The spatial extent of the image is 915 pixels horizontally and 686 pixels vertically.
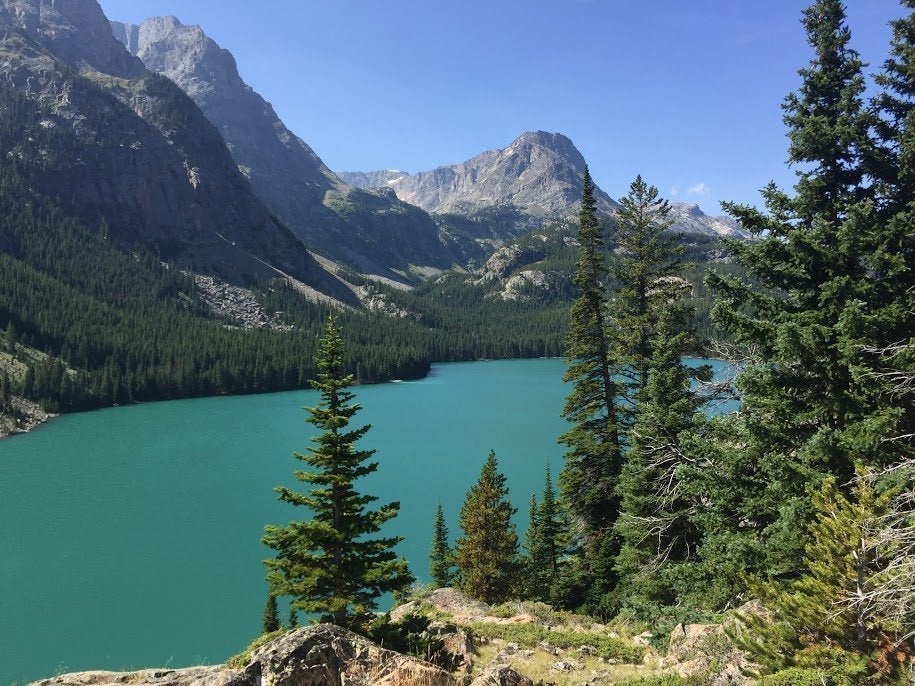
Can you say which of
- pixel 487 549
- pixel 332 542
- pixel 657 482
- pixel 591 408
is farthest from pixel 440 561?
pixel 332 542

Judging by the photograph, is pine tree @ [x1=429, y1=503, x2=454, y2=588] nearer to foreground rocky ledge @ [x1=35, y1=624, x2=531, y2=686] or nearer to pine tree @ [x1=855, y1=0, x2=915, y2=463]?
foreground rocky ledge @ [x1=35, y1=624, x2=531, y2=686]

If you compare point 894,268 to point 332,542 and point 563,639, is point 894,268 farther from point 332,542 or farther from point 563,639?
point 332,542

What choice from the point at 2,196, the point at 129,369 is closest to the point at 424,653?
the point at 129,369

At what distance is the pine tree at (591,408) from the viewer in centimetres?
2262

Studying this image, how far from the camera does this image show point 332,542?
45.9 feet

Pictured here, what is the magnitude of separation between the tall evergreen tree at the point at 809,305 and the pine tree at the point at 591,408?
1098cm

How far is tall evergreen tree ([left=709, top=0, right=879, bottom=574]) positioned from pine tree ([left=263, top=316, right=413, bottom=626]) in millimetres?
8968

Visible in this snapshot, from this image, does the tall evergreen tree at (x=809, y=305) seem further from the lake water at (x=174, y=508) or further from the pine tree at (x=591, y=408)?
the lake water at (x=174, y=508)

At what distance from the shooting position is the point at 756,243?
11.3 m

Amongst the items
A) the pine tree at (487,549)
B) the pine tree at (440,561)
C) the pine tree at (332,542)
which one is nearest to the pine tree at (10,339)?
the pine tree at (440,561)

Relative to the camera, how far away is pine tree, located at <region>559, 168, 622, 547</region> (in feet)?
74.2

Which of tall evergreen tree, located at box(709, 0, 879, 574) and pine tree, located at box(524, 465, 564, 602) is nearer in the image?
tall evergreen tree, located at box(709, 0, 879, 574)

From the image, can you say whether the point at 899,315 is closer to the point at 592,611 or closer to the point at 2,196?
the point at 592,611

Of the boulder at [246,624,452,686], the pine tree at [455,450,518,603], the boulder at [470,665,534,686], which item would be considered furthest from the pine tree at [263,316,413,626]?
the pine tree at [455,450,518,603]
